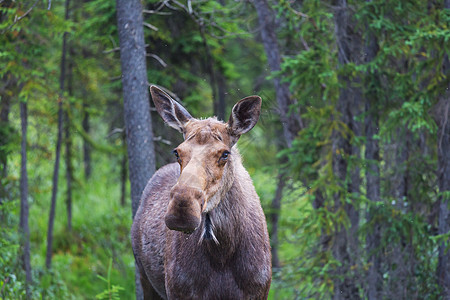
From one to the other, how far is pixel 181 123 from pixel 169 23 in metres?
7.17

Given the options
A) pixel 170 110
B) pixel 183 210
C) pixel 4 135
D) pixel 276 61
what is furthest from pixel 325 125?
pixel 4 135

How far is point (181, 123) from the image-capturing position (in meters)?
5.67

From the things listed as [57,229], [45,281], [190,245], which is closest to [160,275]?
[190,245]

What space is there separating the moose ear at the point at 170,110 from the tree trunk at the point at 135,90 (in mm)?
2888

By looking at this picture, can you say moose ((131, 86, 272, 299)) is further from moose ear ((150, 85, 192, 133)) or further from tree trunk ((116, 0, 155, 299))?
tree trunk ((116, 0, 155, 299))

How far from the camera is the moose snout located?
4.30m

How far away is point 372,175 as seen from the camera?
998cm

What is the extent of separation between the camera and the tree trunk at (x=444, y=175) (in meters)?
8.61

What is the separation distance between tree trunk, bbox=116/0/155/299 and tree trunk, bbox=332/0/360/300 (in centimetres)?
344

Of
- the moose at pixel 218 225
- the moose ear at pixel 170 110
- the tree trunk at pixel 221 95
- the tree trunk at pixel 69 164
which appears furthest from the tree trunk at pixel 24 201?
the moose ear at pixel 170 110

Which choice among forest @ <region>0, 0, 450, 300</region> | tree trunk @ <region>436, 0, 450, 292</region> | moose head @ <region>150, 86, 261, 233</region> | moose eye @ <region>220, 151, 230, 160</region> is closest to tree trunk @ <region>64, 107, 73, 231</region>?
forest @ <region>0, 0, 450, 300</region>

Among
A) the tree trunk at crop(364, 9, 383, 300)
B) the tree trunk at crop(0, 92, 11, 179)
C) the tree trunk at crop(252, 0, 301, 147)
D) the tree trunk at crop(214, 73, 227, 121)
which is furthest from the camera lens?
the tree trunk at crop(214, 73, 227, 121)

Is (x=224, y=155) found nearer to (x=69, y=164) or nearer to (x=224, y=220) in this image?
(x=224, y=220)

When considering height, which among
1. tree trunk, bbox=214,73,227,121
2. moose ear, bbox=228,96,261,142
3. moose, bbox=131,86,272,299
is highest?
tree trunk, bbox=214,73,227,121
